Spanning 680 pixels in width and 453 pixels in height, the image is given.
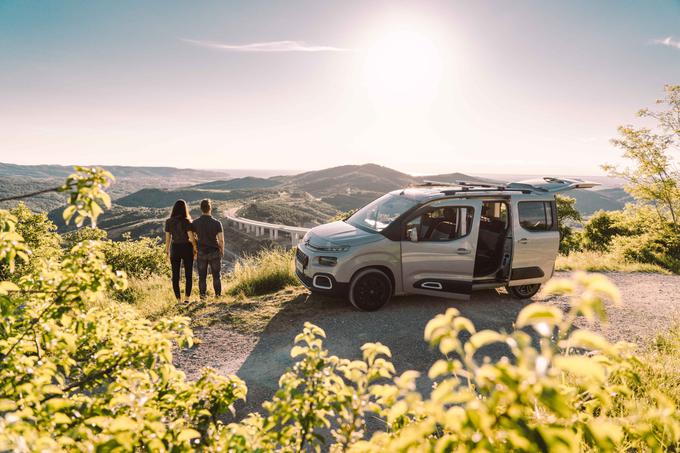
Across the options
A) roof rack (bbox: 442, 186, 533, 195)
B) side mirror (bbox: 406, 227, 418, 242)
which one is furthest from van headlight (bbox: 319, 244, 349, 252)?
roof rack (bbox: 442, 186, 533, 195)

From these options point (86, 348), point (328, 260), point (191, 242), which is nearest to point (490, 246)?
point (328, 260)

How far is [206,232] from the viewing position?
755 centimetres

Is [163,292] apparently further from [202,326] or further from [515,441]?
[515,441]

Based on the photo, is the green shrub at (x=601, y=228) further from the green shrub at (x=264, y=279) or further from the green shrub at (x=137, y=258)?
the green shrub at (x=137, y=258)

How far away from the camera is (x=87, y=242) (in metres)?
2.33

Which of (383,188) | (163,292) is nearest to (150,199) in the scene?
(383,188)

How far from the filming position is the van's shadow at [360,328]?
4645 millimetres

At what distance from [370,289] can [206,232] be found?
3.58m

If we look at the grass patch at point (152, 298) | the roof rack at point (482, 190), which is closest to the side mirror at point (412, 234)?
the roof rack at point (482, 190)

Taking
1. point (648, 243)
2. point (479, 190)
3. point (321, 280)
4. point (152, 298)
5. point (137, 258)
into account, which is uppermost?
point (479, 190)

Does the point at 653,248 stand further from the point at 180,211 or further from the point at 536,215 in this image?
the point at 180,211

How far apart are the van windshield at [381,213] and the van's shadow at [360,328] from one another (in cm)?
149

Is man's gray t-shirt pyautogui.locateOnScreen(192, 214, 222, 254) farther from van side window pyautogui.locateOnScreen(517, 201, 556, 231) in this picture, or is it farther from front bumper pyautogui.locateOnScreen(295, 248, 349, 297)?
van side window pyautogui.locateOnScreen(517, 201, 556, 231)

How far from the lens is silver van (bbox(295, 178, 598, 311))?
6293 millimetres
